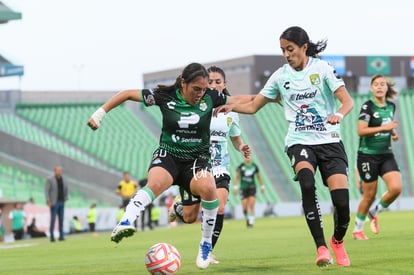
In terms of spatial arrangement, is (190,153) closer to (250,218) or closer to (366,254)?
(366,254)

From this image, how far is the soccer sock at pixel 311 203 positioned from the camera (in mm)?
9305

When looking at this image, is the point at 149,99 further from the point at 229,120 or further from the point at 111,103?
the point at 229,120

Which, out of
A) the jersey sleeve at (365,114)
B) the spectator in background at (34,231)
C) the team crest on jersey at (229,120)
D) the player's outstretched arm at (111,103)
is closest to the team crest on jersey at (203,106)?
the player's outstretched arm at (111,103)

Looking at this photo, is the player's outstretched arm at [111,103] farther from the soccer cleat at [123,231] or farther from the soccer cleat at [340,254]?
the soccer cleat at [340,254]

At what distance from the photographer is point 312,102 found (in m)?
9.56

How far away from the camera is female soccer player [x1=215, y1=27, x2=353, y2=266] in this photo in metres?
9.45

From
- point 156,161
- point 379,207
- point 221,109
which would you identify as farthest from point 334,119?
point 379,207

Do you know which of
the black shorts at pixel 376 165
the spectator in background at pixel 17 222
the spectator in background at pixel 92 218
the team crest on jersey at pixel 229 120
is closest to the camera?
the team crest on jersey at pixel 229 120

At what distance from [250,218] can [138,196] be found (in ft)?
63.4

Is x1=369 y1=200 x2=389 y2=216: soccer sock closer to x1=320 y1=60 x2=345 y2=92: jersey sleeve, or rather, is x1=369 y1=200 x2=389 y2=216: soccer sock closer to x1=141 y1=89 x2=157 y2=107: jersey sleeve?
x1=320 y1=60 x2=345 y2=92: jersey sleeve

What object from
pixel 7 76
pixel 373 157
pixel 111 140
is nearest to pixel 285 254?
pixel 373 157

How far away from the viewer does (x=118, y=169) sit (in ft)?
171

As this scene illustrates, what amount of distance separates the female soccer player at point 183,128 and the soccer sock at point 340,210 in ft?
4.27

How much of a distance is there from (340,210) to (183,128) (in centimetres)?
185
